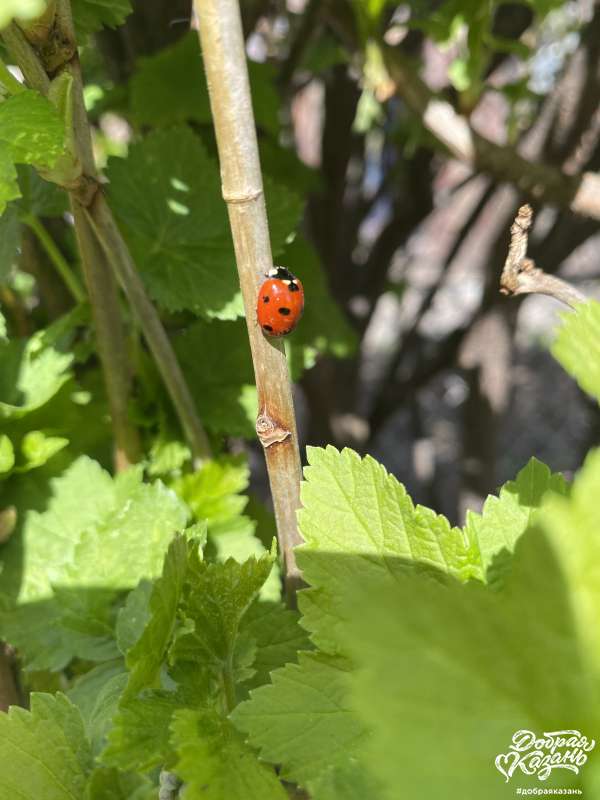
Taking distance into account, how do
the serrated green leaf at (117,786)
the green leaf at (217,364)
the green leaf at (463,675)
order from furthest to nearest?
the green leaf at (217,364)
the serrated green leaf at (117,786)
the green leaf at (463,675)

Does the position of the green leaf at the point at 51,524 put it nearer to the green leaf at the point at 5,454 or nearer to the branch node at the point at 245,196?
the green leaf at the point at 5,454

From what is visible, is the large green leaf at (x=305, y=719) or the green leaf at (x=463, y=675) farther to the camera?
the large green leaf at (x=305, y=719)

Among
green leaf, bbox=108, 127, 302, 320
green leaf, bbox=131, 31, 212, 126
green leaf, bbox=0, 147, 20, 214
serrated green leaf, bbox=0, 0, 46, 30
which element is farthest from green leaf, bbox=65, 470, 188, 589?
green leaf, bbox=131, 31, 212, 126

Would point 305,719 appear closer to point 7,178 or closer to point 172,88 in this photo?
point 7,178

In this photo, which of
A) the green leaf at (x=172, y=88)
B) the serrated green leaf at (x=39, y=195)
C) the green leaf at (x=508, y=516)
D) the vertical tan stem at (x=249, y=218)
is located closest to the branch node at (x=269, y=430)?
the vertical tan stem at (x=249, y=218)

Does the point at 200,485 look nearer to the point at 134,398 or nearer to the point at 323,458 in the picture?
the point at 134,398

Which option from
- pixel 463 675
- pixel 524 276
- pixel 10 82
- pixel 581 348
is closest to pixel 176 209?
pixel 10 82

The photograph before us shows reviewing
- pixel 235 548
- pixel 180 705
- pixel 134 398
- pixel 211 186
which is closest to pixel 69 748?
pixel 180 705
